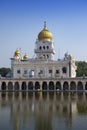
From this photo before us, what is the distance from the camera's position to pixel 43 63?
6931 centimetres

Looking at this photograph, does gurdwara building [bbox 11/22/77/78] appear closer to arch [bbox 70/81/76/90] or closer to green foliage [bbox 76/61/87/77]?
arch [bbox 70/81/76/90]

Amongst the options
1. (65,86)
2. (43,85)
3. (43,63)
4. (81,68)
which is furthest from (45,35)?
(81,68)

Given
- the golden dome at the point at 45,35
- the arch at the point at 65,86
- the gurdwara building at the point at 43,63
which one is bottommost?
the arch at the point at 65,86

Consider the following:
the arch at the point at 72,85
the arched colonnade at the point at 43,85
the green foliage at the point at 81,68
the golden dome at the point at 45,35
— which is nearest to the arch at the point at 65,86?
the arched colonnade at the point at 43,85

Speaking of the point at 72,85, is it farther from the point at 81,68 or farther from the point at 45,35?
the point at 81,68

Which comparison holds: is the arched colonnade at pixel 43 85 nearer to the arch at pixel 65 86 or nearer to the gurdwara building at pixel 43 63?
the arch at pixel 65 86

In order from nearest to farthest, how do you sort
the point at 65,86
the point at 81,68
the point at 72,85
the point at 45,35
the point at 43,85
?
1. the point at 72,85
2. the point at 65,86
3. the point at 43,85
4. the point at 45,35
5. the point at 81,68

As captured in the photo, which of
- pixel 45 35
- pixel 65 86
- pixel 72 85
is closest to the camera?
pixel 72 85

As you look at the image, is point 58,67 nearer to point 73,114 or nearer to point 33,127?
point 73,114

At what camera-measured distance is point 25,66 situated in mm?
70750

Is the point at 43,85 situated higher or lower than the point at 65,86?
higher

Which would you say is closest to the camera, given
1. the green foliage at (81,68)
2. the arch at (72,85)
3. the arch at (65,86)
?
the arch at (72,85)

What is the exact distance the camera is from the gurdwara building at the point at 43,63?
68.6 m

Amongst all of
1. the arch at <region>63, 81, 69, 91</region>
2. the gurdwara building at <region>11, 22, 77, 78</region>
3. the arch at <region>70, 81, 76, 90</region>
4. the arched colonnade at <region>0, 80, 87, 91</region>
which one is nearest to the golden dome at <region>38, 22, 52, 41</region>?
the gurdwara building at <region>11, 22, 77, 78</region>
